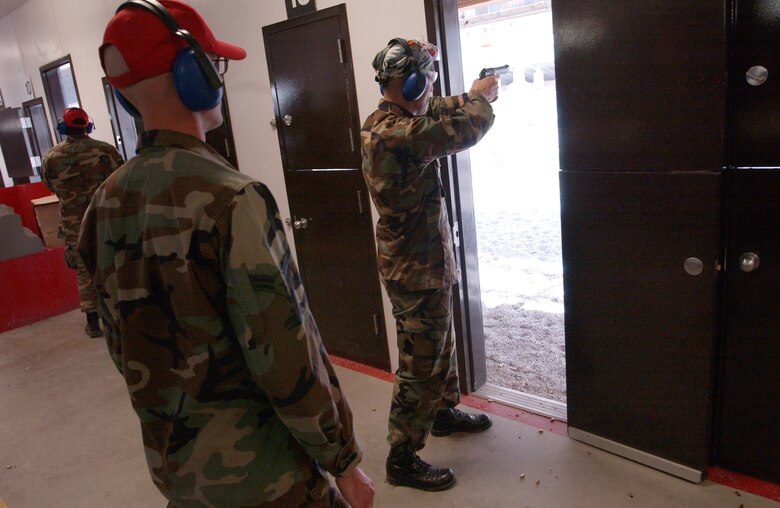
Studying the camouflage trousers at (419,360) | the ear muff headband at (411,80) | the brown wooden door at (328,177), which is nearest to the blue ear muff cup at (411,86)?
the ear muff headband at (411,80)

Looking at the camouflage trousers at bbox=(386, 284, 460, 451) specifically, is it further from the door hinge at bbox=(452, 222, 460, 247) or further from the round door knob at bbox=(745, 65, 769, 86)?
the round door knob at bbox=(745, 65, 769, 86)

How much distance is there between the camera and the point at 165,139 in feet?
3.24

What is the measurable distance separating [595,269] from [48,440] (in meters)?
2.96

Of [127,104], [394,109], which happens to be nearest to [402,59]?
[394,109]

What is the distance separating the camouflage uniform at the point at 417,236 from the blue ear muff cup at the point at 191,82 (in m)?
0.94

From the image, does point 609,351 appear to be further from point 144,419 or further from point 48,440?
point 48,440

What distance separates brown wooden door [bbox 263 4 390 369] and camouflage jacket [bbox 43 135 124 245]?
1.88m

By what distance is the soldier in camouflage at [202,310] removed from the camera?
0.93 meters

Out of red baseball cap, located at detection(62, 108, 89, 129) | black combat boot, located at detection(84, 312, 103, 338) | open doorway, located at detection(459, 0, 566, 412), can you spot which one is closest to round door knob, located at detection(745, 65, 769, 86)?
open doorway, located at detection(459, 0, 566, 412)

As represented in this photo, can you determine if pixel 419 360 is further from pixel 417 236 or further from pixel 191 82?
pixel 191 82

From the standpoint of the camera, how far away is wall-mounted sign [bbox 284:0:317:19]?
2779 mm

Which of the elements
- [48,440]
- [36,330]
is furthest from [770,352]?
[36,330]

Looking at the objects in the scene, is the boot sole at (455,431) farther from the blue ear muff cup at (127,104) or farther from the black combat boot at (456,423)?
the blue ear muff cup at (127,104)

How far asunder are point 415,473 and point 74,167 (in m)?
3.56
